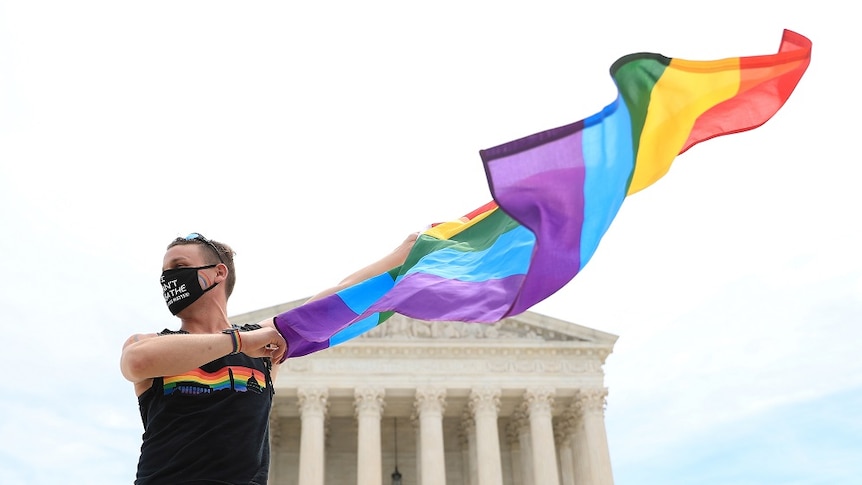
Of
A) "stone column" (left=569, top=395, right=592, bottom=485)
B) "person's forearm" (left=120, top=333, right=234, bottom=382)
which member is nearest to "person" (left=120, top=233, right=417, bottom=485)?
"person's forearm" (left=120, top=333, right=234, bottom=382)

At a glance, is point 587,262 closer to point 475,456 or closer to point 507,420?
point 475,456

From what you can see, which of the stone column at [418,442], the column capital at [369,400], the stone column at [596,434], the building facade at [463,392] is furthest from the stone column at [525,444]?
the column capital at [369,400]

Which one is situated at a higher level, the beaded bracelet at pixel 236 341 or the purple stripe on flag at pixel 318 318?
the purple stripe on flag at pixel 318 318

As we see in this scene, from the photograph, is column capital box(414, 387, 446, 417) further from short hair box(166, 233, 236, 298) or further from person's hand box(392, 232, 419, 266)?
short hair box(166, 233, 236, 298)

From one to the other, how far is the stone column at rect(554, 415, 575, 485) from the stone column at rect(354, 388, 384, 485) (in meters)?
9.06

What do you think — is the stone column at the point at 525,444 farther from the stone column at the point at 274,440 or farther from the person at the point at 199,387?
the person at the point at 199,387

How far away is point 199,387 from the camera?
3006mm

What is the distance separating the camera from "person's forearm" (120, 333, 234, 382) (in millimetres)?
2805

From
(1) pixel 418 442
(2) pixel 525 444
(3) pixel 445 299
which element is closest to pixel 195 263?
(3) pixel 445 299

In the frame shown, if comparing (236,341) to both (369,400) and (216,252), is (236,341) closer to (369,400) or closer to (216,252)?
(216,252)

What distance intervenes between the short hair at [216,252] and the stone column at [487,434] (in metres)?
27.7

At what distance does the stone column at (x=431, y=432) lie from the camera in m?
29.7

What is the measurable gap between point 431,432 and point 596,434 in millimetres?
6965

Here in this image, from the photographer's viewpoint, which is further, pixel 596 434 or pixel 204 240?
pixel 596 434
